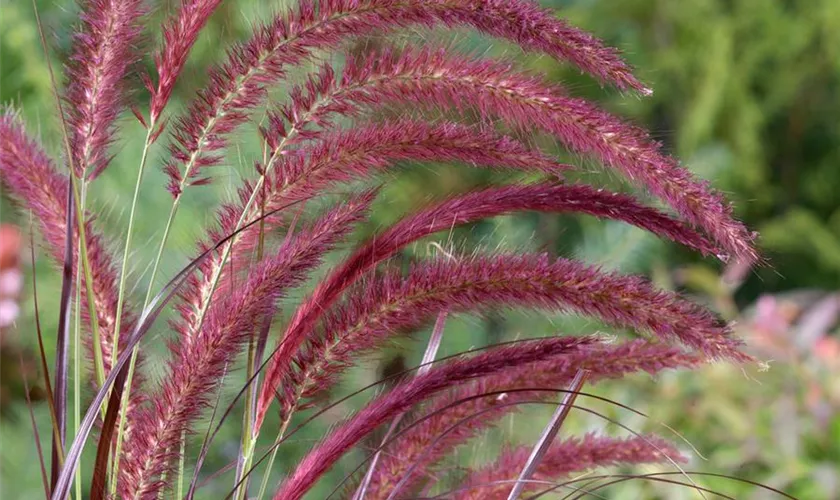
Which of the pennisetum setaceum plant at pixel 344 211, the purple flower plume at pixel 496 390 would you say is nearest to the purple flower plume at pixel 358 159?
the pennisetum setaceum plant at pixel 344 211

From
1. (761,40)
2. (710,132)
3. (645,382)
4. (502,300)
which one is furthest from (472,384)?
(761,40)

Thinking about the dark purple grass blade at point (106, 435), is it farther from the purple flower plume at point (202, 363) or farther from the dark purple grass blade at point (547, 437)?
the dark purple grass blade at point (547, 437)

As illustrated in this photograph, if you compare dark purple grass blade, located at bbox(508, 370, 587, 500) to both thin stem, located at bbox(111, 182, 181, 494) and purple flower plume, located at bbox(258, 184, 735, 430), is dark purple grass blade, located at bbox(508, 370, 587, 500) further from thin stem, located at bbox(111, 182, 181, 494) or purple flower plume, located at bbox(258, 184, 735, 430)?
thin stem, located at bbox(111, 182, 181, 494)

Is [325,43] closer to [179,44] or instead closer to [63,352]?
[179,44]

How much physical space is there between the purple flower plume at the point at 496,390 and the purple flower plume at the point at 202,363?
0.11 m

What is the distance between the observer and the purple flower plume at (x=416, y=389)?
0.41 metres

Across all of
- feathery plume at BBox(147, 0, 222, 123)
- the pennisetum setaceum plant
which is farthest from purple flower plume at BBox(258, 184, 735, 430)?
feathery plume at BBox(147, 0, 222, 123)

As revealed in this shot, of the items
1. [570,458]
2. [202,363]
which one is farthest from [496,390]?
[202,363]

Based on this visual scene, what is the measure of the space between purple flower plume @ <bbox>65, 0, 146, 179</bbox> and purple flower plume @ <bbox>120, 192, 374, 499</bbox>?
0.32 ft

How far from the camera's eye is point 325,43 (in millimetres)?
414

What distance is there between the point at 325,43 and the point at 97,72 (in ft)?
0.36

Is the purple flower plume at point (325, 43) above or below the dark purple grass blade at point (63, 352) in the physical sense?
above

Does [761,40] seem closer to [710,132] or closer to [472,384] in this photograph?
[710,132]

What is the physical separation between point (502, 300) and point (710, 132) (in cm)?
348
